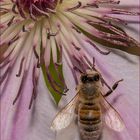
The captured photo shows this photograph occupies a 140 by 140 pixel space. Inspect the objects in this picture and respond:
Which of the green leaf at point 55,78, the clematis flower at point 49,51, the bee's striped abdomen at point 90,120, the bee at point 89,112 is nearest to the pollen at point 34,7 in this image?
the clematis flower at point 49,51

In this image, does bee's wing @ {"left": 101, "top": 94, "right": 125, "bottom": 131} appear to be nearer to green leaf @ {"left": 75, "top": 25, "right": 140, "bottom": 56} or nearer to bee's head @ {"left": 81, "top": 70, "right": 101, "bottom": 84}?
bee's head @ {"left": 81, "top": 70, "right": 101, "bottom": 84}

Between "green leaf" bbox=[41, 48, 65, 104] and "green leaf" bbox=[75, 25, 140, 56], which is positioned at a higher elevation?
"green leaf" bbox=[75, 25, 140, 56]

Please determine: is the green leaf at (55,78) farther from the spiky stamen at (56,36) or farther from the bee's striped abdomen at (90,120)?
the bee's striped abdomen at (90,120)

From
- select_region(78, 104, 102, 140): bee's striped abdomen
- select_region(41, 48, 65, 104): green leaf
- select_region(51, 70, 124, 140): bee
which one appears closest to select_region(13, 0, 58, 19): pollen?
select_region(41, 48, 65, 104): green leaf

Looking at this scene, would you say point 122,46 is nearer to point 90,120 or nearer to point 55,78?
point 55,78
